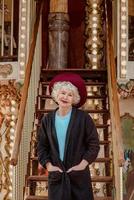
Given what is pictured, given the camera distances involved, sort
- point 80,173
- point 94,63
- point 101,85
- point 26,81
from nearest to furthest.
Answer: point 80,173 < point 26,81 < point 101,85 < point 94,63

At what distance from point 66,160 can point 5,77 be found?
4200mm

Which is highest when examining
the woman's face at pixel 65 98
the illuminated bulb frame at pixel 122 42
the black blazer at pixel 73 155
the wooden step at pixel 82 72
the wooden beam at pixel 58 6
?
the wooden beam at pixel 58 6

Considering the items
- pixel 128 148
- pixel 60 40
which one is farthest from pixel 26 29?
pixel 128 148

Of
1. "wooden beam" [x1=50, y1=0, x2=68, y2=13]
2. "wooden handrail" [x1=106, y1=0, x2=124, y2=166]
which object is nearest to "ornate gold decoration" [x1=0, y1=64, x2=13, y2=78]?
"wooden beam" [x1=50, y1=0, x2=68, y2=13]

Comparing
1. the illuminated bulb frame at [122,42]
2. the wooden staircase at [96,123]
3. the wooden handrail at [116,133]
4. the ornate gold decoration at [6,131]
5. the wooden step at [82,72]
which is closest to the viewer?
the wooden handrail at [116,133]

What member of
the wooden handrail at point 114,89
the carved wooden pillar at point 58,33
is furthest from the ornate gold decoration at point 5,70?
the wooden handrail at point 114,89

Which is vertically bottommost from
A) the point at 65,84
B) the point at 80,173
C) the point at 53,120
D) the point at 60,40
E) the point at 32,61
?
the point at 80,173

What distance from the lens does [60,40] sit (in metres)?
8.21

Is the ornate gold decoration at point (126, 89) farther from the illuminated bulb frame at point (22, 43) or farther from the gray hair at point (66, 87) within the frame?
the gray hair at point (66, 87)

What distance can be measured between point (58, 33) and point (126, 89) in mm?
1319

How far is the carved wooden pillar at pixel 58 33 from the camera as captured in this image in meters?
8.18

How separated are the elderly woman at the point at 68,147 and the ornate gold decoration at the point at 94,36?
13.7ft

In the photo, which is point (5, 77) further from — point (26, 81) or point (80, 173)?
point (80, 173)

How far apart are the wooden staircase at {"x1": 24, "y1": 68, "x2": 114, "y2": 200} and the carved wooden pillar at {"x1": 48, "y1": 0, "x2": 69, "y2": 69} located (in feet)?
1.25
